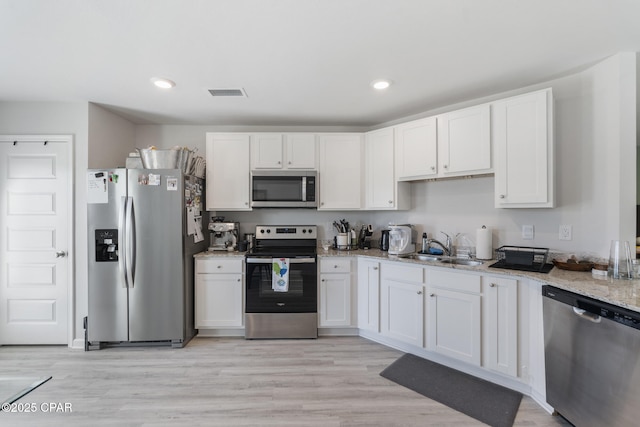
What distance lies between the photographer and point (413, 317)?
2.46 m

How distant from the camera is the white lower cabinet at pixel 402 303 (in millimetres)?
2410

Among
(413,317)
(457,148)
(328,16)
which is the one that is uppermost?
(328,16)

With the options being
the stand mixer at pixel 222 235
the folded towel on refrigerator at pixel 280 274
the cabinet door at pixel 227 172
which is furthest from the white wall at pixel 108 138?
the folded towel on refrigerator at pixel 280 274

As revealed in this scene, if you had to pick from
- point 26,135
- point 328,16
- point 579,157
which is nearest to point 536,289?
point 579,157

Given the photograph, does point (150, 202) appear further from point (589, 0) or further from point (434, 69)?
point (589, 0)

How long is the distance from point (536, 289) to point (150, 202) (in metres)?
3.33

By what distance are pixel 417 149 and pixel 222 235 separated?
7.89 ft

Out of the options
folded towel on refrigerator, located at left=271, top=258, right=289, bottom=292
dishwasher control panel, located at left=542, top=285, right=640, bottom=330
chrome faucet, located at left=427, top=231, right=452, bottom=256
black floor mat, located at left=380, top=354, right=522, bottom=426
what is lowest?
black floor mat, located at left=380, top=354, right=522, bottom=426

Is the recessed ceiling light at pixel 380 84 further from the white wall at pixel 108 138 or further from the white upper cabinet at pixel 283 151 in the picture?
the white wall at pixel 108 138

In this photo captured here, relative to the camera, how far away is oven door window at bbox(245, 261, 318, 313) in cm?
282

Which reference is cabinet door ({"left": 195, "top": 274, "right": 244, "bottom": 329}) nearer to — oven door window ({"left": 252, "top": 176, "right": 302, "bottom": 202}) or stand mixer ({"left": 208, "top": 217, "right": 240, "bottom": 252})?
stand mixer ({"left": 208, "top": 217, "right": 240, "bottom": 252})

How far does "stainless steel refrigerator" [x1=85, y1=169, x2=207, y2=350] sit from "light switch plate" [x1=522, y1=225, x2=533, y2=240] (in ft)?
10.6

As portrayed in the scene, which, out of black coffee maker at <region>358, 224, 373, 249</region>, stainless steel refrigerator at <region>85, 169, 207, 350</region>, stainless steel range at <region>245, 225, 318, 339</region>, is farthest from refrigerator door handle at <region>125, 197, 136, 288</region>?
black coffee maker at <region>358, 224, 373, 249</region>

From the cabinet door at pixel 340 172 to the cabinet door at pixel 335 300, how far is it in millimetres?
828
